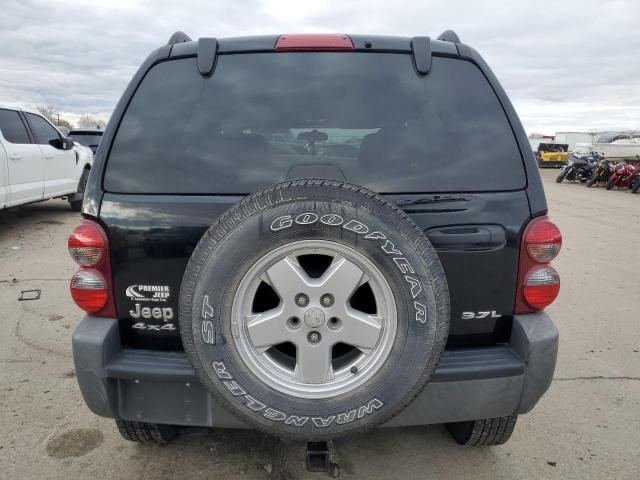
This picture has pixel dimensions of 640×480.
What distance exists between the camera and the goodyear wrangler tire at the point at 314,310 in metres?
1.61

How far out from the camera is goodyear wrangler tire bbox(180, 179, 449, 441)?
1606mm

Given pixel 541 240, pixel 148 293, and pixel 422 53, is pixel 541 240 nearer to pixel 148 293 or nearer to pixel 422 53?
pixel 422 53

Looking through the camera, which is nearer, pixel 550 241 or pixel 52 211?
pixel 550 241

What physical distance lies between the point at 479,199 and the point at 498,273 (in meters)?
0.31

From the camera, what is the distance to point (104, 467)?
232 centimetres

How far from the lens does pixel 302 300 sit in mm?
1654

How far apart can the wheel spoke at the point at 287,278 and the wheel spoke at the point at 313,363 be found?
0.20m

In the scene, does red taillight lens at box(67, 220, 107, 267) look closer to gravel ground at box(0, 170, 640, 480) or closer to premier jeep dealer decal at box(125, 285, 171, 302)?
premier jeep dealer decal at box(125, 285, 171, 302)

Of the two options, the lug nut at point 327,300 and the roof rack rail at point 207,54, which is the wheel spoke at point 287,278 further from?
the roof rack rail at point 207,54

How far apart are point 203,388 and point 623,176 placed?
18485 mm

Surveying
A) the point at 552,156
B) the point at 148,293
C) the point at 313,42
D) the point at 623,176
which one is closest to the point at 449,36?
the point at 313,42

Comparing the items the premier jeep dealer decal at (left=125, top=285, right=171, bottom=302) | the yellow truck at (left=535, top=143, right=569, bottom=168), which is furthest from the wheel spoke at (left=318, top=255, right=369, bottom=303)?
the yellow truck at (left=535, top=143, right=569, bottom=168)

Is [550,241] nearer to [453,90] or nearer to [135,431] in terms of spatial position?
[453,90]

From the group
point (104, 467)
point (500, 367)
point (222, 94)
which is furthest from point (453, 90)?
point (104, 467)
